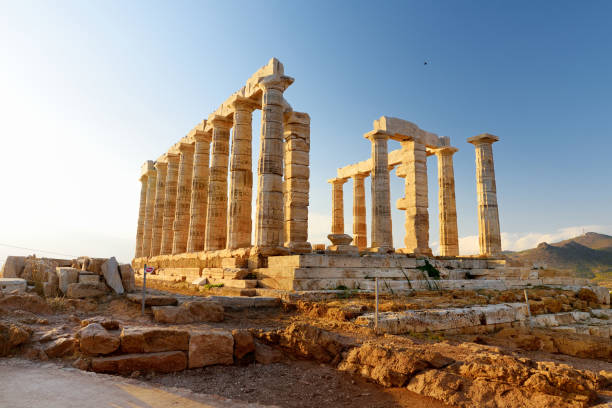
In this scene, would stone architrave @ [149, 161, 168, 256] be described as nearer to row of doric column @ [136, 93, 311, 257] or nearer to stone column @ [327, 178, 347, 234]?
row of doric column @ [136, 93, 311, 257]

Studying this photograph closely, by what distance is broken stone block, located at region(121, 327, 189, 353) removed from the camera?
5.34m

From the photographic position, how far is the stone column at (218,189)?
61.3 ft

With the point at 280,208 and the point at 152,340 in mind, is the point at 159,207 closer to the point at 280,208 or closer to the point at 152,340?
the point at 280,208

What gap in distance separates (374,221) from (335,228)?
8.18m

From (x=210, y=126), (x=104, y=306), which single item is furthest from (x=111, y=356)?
(x=210, y=126)

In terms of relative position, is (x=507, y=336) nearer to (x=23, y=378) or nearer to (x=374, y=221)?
(x=23, y=378)

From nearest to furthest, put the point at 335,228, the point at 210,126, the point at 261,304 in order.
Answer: the point at 261,304, the point at 210,126, the point at 335,228

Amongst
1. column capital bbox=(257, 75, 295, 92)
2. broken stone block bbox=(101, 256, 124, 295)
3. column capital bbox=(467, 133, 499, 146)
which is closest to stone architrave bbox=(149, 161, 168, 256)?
column capital bbox=(257, 75, 295, 92)

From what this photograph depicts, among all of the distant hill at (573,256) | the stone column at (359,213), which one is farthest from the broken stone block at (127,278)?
the distant hill at (573,256)

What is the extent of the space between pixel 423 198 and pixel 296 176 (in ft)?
27.2

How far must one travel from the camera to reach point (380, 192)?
20938 millimetres

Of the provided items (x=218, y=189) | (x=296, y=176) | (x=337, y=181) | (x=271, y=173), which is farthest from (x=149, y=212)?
(x=271, y=173)

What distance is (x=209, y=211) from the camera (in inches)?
744

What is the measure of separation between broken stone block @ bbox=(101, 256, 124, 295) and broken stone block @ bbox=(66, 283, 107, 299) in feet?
1.37
